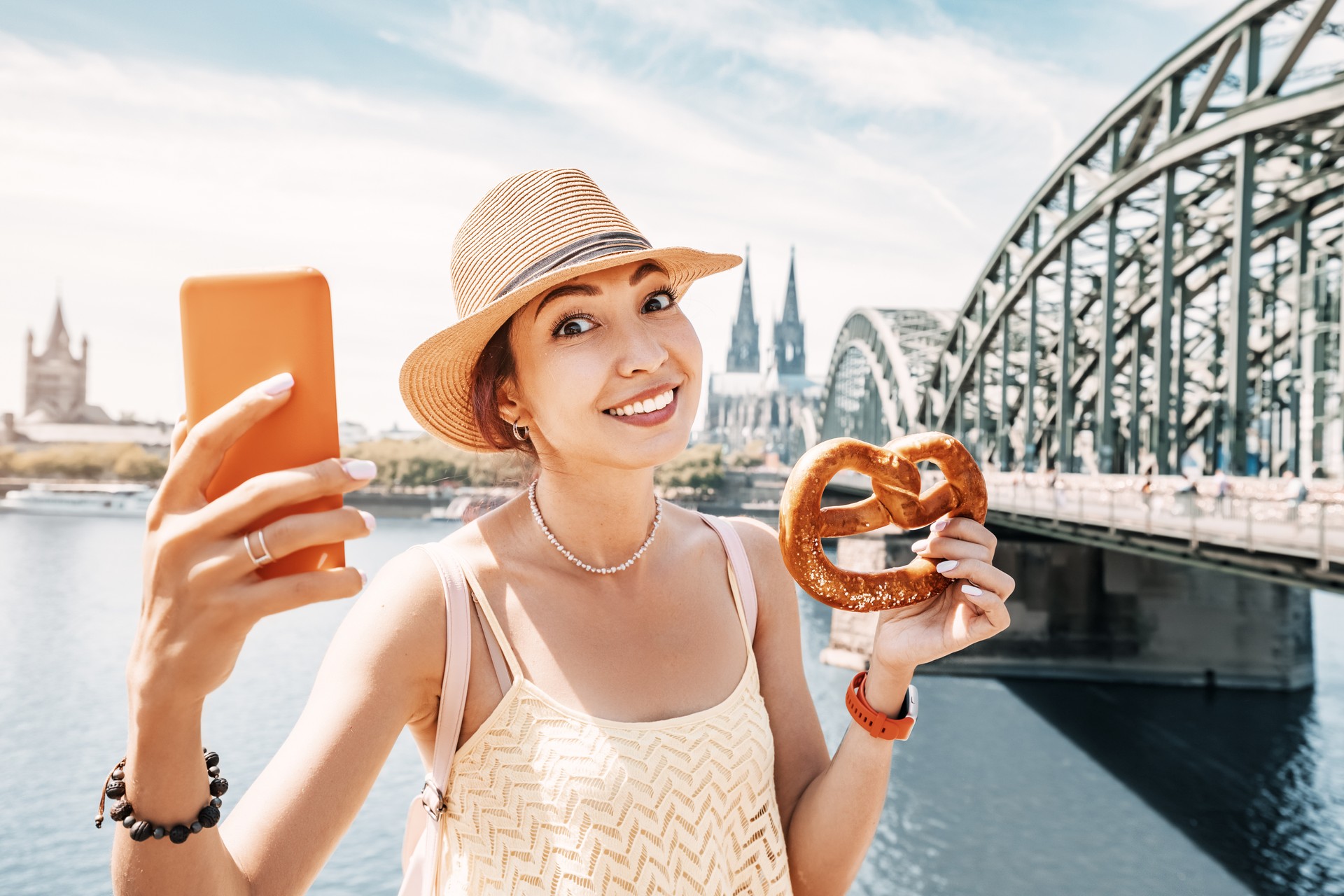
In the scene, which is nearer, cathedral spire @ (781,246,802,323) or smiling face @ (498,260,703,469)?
smiling face @ (498,260,703,469)

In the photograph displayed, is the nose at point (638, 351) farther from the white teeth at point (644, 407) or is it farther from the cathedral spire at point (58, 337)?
the cathedral spire at point (58, 337)

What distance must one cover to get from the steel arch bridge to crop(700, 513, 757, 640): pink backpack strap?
57.4 feet

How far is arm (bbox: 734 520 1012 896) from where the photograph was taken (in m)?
1.84

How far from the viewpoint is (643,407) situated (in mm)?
1735

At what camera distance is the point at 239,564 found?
1.03 m

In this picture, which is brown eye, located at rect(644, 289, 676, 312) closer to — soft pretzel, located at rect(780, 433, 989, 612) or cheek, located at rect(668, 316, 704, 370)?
cheek, located at rect(668, 316, 704, 370)

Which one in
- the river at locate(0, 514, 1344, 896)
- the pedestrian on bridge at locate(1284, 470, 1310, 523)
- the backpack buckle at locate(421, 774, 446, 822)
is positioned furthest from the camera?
the river at locate(0, 514, 1344, 896)

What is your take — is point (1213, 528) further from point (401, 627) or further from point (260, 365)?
point (260, 365)

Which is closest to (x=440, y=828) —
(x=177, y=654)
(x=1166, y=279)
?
(x=177, y=654)

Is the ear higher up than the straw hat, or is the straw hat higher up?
the straw hat

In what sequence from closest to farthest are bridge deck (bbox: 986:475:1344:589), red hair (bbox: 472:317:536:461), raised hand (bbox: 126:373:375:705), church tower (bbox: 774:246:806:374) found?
raised hand (bbox: 126:373:375:705), red hair (bbox: 472:317:536:461), bridge deck (bbox: 986:475:1344:589), church tower (bbox: 774:246:806:374)

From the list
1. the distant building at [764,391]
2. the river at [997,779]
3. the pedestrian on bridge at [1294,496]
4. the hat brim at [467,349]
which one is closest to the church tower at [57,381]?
the distant building at [764,391]

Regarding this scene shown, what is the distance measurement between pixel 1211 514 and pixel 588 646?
12.6m

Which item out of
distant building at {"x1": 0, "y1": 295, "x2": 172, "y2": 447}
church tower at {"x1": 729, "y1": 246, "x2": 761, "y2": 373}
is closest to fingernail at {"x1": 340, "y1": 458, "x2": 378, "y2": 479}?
distant building at {"x1": 0, "y1": 295, "x2": 172, "y2": 447}
